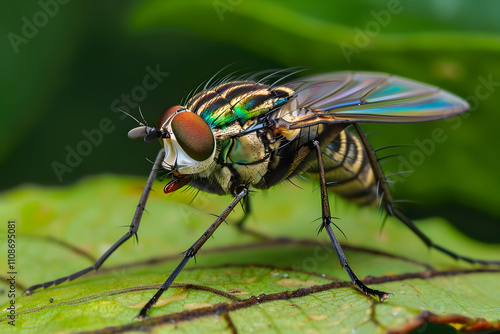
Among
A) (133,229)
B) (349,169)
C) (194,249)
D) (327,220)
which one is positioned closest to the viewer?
(194,249)

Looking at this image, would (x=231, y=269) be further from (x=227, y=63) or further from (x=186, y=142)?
(x=227, y=63)

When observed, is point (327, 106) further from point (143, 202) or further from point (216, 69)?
point (216, 69)

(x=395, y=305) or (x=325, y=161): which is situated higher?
(x=325, y=161)

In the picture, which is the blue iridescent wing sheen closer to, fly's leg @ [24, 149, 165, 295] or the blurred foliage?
the blurred foliage

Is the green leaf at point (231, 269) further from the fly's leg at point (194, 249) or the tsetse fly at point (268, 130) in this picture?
the tsetse fly at point (268, 130)

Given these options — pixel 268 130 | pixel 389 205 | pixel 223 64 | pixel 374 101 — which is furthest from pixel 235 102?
pixel 223 64

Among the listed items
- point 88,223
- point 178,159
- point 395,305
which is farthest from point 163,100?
point 395,305

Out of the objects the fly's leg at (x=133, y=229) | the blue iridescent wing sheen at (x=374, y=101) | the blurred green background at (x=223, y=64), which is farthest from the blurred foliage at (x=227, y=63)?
the blue iridescent wing sheen at (x=374, y=101)
